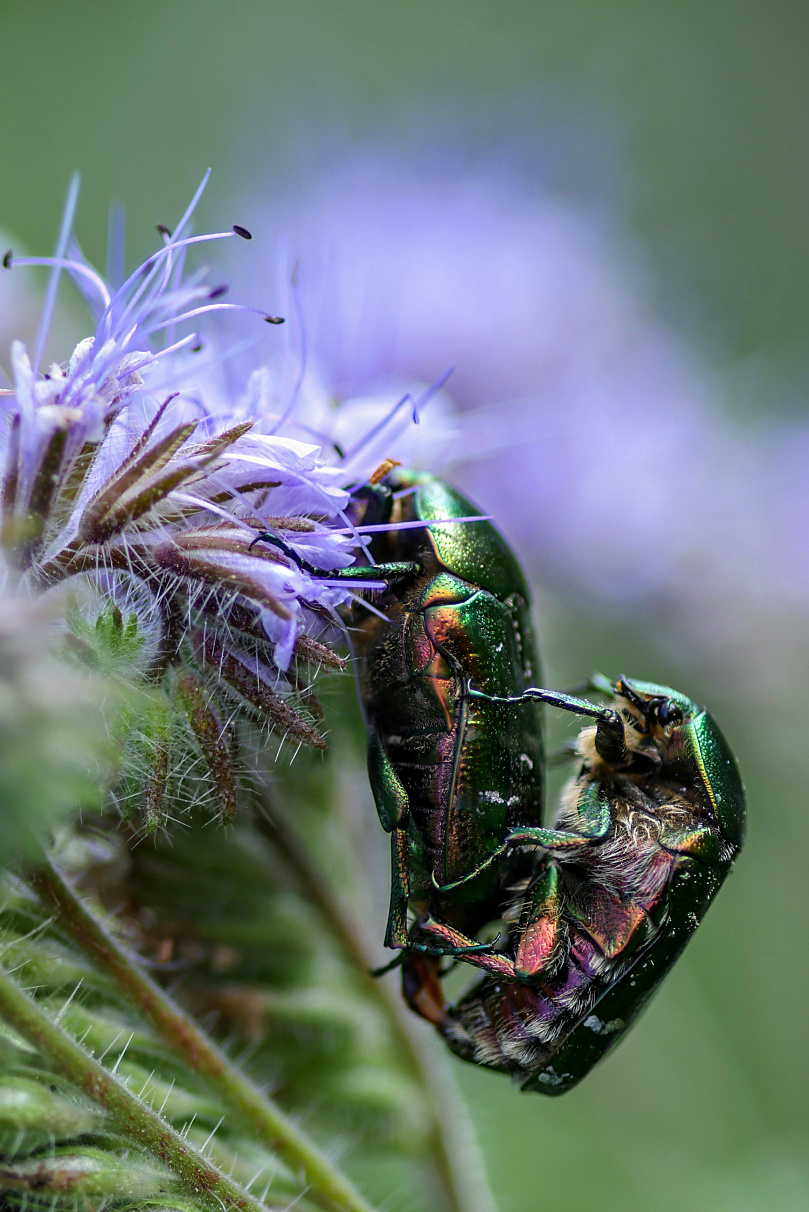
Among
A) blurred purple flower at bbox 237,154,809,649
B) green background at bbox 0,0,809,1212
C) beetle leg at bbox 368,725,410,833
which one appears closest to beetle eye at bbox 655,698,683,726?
beetle leg at bbox 368,725,410,833

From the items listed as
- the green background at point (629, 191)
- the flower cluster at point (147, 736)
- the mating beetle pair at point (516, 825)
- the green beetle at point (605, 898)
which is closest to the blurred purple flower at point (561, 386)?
the green background at point (629, 191)

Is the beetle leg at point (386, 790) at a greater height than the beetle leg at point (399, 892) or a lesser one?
greater

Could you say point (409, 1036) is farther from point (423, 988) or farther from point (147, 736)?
point (147, 736)

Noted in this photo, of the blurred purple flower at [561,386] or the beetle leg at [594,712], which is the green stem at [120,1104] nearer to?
the beetle leg at [594,712]

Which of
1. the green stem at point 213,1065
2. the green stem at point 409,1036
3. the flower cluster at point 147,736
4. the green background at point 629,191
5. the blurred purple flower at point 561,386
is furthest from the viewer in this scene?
the blurred purple flower at point 561,386

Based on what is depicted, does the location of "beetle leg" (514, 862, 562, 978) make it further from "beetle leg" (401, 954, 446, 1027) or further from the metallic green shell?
"beetle leg" (401, 954, 446, 1027)
